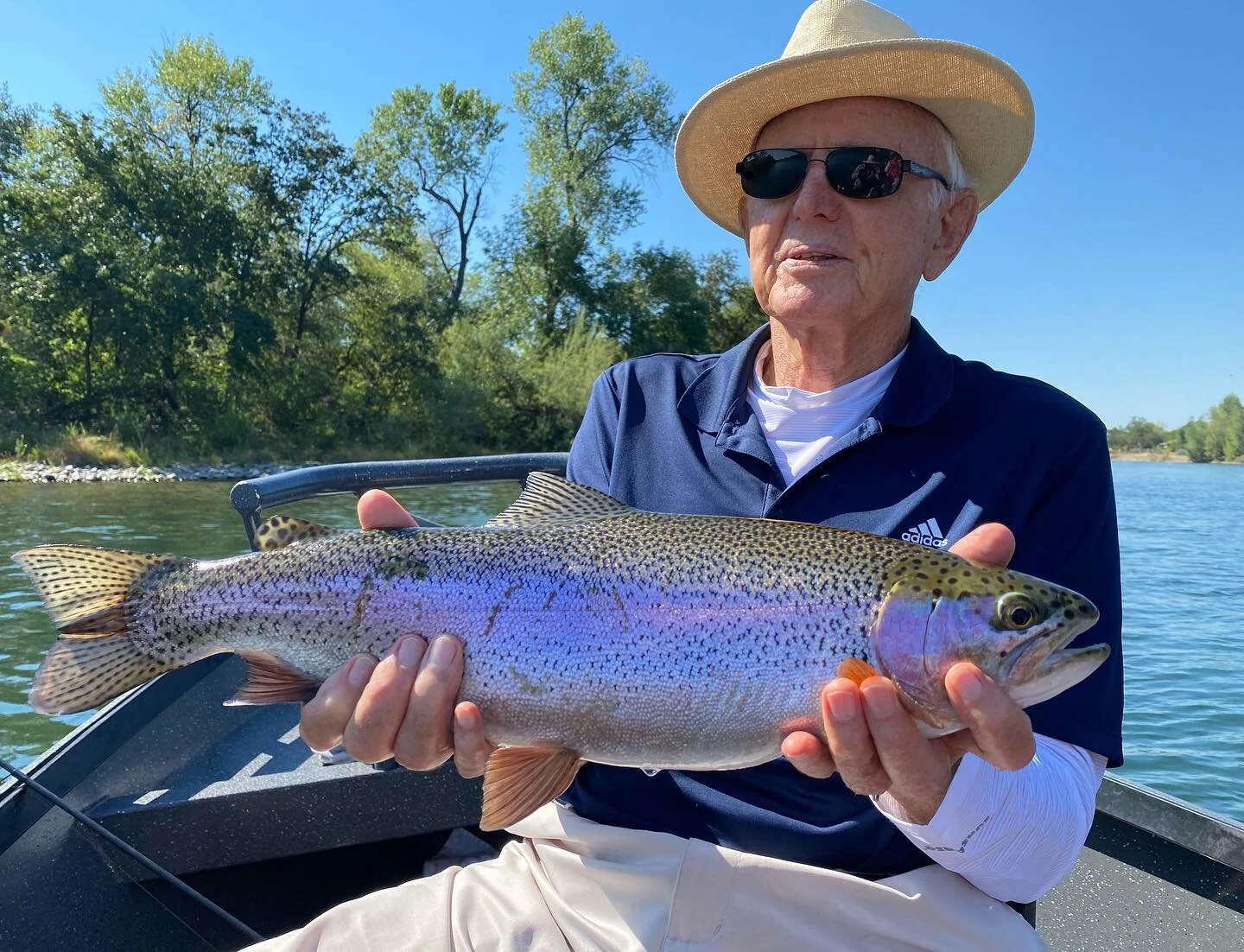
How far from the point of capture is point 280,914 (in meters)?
3.72

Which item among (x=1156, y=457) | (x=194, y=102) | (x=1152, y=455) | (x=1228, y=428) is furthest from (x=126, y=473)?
(x=1156, y=457)

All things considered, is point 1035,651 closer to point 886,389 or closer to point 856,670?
point 856,670

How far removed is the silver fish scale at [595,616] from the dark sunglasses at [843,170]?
49.2 inches

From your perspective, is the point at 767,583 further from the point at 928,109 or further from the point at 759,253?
the point at 928,109

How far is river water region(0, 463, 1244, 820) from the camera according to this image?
31.3 feet

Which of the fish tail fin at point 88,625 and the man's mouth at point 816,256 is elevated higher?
the man's mouth at point 816,256

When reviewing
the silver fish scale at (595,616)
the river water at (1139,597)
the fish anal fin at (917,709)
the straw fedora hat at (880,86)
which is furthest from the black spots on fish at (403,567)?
the river water at (1139,597)

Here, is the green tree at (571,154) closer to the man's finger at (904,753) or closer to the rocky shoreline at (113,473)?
the rocky shoreline at (113,473)

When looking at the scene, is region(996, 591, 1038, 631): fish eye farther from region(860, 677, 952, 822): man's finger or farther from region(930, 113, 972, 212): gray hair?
region(930, 113, 972, 212): gray hair

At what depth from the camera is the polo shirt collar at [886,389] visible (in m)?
2.70

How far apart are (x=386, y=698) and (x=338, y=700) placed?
0.52 feet

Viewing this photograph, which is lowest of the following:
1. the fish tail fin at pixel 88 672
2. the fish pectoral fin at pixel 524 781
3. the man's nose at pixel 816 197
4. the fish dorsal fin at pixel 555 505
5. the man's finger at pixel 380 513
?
the fish pectoral fin at pixel 524 781

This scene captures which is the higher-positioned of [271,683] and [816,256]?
[816,256]

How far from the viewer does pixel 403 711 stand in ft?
7.48
